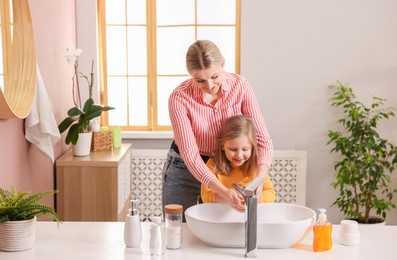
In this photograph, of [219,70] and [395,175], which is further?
[395,175]

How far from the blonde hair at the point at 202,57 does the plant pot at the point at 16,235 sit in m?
0.79

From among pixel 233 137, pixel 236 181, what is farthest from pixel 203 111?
pixel 236 181

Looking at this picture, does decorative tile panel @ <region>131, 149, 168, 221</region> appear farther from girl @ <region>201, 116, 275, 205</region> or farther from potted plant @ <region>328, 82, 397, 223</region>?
girl @ <region>201, 116, 275, 205</region>

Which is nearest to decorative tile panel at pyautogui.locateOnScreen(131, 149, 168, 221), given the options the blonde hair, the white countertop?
the blonde hair

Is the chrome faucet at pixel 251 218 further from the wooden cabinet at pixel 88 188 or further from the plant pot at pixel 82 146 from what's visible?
the plant pot at pixel 82 146

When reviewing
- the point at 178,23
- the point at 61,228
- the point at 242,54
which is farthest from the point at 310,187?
the point at 61,228

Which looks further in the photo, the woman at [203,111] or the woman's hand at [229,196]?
the woman at [203,111]

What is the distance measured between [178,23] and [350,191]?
158cm

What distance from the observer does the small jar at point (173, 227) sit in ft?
6.41

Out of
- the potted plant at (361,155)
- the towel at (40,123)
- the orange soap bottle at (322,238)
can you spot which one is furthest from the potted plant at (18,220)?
the potted plant at (361,155)

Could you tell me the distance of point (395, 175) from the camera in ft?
13.4

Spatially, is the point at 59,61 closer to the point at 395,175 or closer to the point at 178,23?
the point at 178,23

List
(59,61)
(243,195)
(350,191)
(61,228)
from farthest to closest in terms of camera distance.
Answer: (350,191)
(59,61)
(61,228)
(243,195)

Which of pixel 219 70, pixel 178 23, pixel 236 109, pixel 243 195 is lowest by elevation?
pixel 243 195
